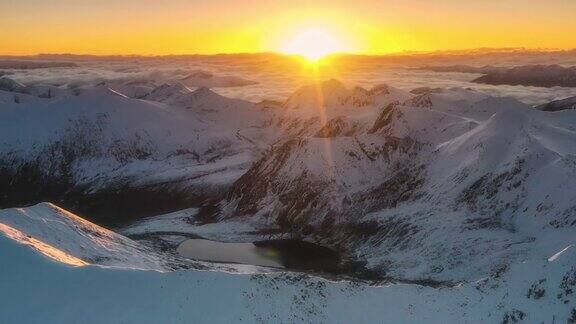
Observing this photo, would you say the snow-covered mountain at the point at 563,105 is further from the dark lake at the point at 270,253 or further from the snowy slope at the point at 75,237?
the snowy slope at the point at 75,237

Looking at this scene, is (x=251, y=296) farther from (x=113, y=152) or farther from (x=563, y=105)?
(x=563, y=105)

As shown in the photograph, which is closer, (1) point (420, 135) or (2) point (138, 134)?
(1) point (420, 135)

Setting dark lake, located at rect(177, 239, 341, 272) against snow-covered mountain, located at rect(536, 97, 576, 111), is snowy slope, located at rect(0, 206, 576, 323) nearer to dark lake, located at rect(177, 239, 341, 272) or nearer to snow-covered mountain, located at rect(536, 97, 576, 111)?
dark lake, located at rect(177, 239, 341, 272)

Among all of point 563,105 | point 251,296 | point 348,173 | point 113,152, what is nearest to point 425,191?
point 348,173

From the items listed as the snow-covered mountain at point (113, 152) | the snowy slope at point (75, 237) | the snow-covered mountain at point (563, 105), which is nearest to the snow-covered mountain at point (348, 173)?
the snow-covered mountain at point (113, 152)

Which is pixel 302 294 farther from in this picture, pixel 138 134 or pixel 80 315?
pixel 138 134

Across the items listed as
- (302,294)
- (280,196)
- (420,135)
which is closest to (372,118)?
(420,135)

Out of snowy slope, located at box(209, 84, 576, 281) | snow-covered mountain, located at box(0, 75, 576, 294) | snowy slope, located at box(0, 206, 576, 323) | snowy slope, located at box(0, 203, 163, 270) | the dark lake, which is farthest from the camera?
the dark lake

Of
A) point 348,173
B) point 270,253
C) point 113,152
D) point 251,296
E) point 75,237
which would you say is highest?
point 251,296

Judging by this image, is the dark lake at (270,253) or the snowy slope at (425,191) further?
the dark lake at (270,253)

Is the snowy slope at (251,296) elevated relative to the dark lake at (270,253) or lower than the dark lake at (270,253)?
elevated

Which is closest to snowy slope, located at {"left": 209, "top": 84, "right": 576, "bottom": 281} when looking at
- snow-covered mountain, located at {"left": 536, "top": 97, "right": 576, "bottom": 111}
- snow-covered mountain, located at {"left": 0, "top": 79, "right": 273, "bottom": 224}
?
snow-covered mountain, located at {"left": 0, "top": 79, "right": 273, "bottom": 224}
